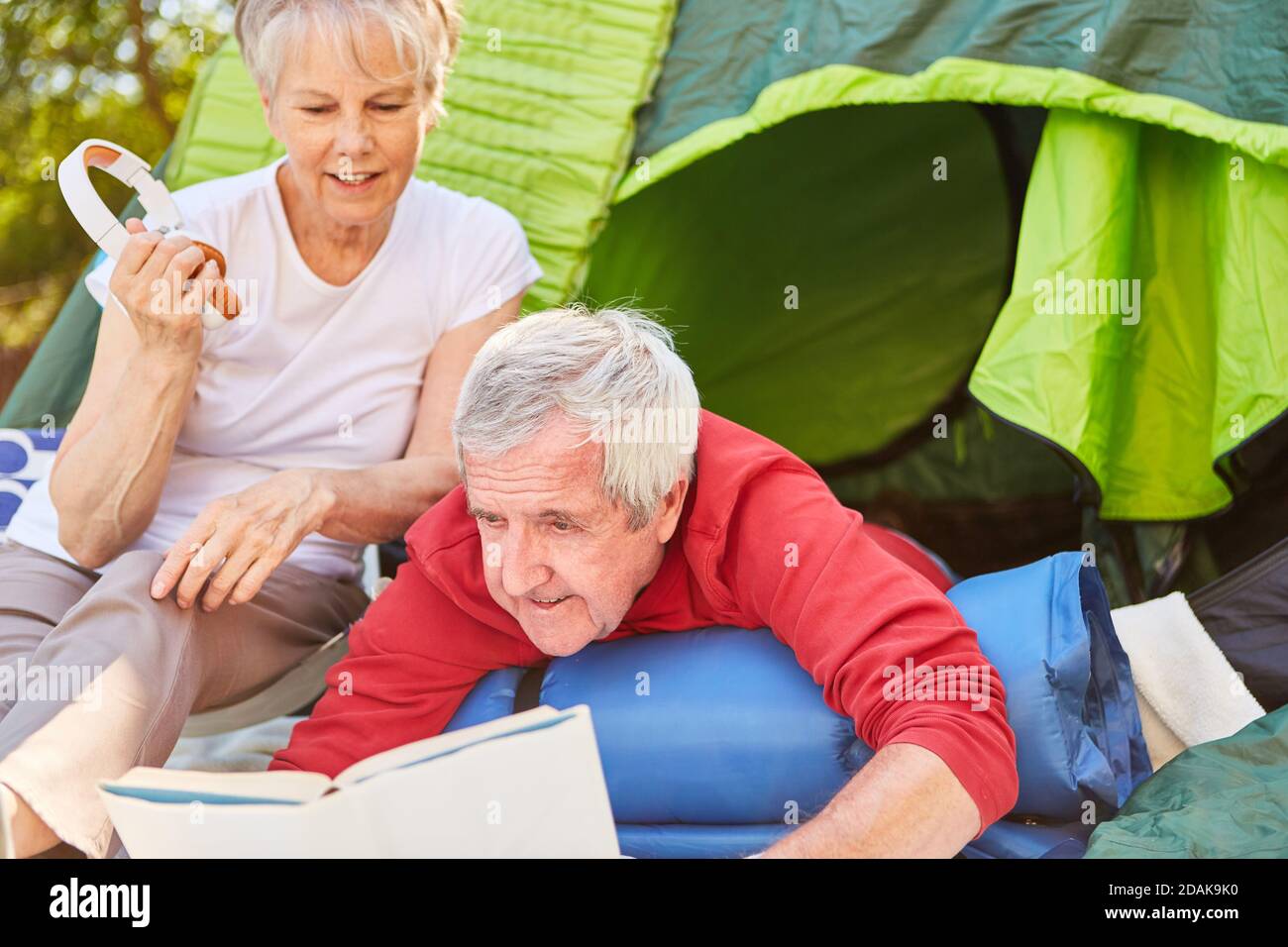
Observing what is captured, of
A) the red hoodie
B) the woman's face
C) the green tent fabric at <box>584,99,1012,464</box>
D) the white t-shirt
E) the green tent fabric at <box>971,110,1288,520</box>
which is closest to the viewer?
the red hoodie

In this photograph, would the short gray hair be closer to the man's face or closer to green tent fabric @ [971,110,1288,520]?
the man's face

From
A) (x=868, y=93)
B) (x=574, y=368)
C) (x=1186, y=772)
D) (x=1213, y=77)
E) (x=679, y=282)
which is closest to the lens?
(x=574, y=368)

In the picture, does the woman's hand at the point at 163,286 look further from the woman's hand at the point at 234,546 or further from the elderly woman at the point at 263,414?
the woman's hand at the point at 234,546

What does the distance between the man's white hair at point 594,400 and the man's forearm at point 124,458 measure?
1.36 feet

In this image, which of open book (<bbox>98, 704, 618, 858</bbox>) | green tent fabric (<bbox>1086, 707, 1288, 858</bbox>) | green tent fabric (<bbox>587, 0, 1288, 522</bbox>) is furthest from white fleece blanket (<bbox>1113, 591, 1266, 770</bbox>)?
open book (<bbox>98, 704, 618, 858</bbox>)

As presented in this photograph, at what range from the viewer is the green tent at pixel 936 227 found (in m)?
1.81

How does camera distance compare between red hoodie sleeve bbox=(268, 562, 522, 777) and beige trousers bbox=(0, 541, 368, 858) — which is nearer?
beige trousers bbox=(0, 541, 368, 858)

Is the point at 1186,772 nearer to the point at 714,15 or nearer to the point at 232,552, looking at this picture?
the point at 232,552

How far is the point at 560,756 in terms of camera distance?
38.4 inches

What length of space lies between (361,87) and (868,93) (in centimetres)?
73

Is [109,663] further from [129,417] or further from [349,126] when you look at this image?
[349,126]

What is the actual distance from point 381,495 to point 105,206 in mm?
445

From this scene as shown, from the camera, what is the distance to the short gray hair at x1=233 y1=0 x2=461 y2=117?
156cm
